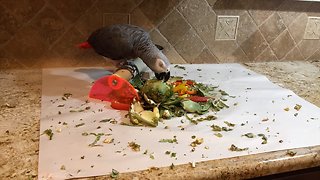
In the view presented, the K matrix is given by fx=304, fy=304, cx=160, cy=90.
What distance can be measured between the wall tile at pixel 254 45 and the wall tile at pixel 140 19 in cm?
41

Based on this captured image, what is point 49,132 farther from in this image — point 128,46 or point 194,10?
point 194,10

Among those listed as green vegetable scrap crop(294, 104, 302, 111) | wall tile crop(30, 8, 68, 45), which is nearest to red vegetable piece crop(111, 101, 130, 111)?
wall tile crop(30, 8, 68, 45)

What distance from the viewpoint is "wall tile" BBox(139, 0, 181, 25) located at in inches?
41.7

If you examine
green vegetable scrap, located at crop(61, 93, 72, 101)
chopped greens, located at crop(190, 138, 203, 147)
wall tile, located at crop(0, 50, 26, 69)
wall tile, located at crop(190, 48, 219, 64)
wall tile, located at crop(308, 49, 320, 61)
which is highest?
chopped greens, located at crop(190, 138, 203, 147)

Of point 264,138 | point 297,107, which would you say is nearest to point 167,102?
point 264,138

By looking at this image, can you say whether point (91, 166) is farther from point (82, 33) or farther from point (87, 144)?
point (82, 33)

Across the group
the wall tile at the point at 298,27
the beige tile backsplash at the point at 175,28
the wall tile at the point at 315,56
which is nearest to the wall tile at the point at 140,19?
the beige tile backsplash at the point at 175,28

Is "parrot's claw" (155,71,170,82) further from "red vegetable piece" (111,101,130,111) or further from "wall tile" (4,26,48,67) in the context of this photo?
"wall tile" (4,26,48,67)

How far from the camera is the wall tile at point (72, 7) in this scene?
3.19 ft

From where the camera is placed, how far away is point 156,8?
3.51 feet

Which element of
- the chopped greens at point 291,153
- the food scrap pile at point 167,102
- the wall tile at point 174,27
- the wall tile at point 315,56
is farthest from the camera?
the wall tile at point 315,56

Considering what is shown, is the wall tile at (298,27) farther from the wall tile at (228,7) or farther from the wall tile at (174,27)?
the wall tile at (174,27)

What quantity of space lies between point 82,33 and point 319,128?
77 cm

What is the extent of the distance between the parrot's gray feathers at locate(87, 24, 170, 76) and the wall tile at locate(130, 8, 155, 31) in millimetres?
165
